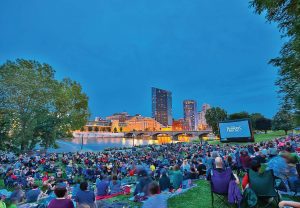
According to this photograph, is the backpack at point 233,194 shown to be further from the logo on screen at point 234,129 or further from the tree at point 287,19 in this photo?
the logo on screen at point 234,129

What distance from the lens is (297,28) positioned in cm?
652

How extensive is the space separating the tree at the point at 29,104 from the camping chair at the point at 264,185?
28369mm

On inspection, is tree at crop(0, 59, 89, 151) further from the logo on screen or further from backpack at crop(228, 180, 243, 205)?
backpack at crop(228, 180, 243, 205)

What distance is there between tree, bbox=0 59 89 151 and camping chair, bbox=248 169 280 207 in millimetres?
28369

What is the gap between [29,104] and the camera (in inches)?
1235

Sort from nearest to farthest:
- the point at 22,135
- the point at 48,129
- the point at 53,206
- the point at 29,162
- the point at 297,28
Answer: the point at 53,206 → the point at 297,28 → the point at 29,162 → the point at 22,135 → the point at 48,129

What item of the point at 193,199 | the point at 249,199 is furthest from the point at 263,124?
the point at 249,199

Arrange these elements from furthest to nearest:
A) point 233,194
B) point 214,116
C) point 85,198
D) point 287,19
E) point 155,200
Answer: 1. point 214,116
2. point 287,19
3. point 85,198
4. point 233,194
5. point 155,200

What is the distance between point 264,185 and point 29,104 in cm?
3199

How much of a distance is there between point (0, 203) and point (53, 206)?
2.36 m

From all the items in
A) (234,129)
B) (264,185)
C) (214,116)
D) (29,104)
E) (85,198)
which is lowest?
(85,198)

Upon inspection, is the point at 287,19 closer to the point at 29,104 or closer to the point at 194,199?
the point at 194,199

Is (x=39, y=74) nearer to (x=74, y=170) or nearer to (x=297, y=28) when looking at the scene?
(x=74, y=170)

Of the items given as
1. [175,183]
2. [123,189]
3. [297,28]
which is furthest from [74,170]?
[297,28]
